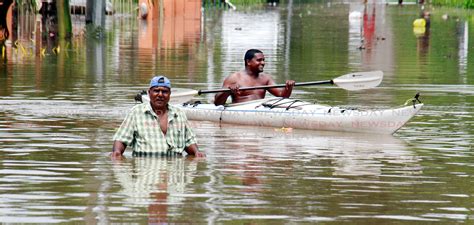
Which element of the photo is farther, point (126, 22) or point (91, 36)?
point (126, 22)

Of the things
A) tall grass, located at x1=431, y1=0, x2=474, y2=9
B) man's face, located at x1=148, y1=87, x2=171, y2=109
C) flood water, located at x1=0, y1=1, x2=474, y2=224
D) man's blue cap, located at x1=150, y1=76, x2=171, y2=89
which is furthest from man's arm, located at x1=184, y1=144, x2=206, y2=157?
tall grass, located at x1=431, y1=0, x2=474, y2=9

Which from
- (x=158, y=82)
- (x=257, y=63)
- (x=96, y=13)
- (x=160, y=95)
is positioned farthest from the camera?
(x=96, y=13)

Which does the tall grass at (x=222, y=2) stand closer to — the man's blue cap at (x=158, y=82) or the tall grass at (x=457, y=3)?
the tall grass at (x=457, y=3)

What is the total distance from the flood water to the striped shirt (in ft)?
0.41

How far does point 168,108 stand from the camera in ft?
45.6

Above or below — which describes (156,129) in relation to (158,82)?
below

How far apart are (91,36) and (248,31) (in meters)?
13.8

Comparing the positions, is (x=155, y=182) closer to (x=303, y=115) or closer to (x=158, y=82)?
(x=158, y=82)

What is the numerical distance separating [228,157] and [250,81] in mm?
4055

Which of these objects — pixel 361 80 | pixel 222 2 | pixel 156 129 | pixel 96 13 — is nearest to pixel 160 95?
pixel 156 129

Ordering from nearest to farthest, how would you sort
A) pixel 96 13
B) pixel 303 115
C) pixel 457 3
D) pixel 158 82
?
pixel 158 82 → pixel 303 115 → pixel 96 13 → pixel 457 3

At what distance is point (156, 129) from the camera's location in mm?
13914

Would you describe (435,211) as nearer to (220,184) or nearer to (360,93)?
(220,184)

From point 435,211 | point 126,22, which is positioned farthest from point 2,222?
point 126,22
